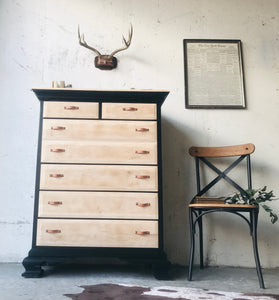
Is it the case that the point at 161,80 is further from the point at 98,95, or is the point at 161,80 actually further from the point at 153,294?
the point at 153,294

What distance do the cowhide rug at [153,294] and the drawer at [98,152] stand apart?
0.88 metres

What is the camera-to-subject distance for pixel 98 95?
Result: 98.6 inches

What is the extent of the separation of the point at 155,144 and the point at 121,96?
0.46 m

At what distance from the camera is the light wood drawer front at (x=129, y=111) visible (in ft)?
8.22

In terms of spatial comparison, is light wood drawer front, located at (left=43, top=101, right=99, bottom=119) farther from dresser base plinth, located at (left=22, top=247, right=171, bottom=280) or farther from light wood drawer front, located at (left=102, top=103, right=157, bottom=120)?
dresser base plinth, located at (left=22, top=247, right=171, bottom=280)

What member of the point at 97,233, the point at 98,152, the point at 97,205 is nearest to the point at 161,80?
the point at 98,152

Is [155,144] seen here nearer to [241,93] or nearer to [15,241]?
[241,93]

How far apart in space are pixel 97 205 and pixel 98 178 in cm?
20

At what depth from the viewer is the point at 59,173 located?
2400mm

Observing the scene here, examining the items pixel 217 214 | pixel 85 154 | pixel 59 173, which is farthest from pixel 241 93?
pixel 59 173

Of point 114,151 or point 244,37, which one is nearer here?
point 114,151

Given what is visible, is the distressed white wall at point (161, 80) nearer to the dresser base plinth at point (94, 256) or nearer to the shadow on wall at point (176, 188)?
the shadow on wall at point (176, 188)

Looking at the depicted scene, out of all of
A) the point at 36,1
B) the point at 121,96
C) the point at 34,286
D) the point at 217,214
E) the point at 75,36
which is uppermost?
the point at 36,1

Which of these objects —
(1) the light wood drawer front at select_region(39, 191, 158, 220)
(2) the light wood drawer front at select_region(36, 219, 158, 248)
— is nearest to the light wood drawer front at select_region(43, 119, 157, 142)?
(1) the light wood drawer front at select_region(39, 191, 158, 220)
